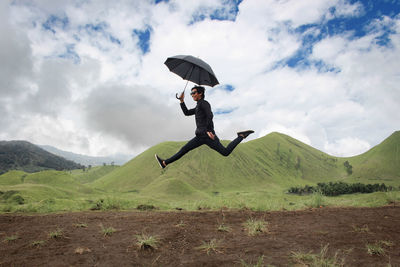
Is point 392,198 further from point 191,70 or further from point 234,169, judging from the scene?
point 234,169

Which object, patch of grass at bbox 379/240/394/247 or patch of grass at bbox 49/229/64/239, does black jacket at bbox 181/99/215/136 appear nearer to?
patch of grass at bbox 49/229/64/239

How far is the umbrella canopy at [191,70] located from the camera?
23.9 ft

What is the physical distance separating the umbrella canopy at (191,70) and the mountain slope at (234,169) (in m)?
39.7

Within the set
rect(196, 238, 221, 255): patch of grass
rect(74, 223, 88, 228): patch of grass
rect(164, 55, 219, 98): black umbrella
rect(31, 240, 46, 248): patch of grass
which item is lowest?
rect(196, 238, 221, 255): patch of grass

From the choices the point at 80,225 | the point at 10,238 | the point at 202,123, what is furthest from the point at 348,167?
the point at 10,238

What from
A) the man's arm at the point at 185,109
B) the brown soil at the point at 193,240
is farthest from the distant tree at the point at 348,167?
the man's arm at the point at 185,109

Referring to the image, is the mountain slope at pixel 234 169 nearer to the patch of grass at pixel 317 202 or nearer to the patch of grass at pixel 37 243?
the patch of grass at pixel 317 202

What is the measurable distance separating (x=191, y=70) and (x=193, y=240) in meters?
4.83

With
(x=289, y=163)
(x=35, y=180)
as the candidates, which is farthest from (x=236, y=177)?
(x=35, y=180)

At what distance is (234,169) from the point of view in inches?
2753

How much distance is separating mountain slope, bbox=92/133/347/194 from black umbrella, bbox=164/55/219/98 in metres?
39.7

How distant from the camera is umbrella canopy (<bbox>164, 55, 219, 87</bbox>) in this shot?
728cm

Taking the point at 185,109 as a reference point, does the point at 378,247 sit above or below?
below

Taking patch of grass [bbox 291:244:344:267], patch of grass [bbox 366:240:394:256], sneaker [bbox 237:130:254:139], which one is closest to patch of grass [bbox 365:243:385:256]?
patch of grass [bbox 366:240:394:256]
